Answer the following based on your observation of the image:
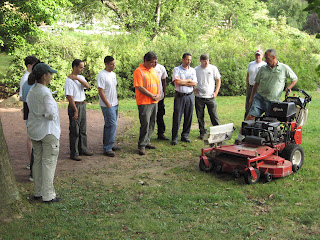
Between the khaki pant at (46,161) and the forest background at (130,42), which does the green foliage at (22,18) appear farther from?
the khaki pant at (46,161)

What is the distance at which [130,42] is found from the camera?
1783 centimetres

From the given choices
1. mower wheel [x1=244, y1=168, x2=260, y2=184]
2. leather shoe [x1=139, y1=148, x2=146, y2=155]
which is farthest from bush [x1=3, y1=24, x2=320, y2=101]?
mower wheel [x1=244, y1=168, x2=260, y2=184]

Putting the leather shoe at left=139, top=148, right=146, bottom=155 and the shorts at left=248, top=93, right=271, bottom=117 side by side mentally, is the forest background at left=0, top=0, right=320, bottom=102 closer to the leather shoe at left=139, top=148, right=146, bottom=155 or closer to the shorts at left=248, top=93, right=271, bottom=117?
the shorts at left=248, top=93, right=271, bottom=117

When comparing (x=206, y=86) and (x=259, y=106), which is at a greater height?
(x=206, y=86)

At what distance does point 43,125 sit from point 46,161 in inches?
19.7

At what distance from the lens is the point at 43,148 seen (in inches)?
214

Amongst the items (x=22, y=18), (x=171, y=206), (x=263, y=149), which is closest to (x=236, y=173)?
(x=263, y=149)

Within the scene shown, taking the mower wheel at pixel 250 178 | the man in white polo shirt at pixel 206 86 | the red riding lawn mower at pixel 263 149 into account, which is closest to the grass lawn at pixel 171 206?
the mower wheel at pixel 250 178

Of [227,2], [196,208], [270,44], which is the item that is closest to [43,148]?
[196,208]

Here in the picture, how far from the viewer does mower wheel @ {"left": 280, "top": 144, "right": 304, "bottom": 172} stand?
22.2ft

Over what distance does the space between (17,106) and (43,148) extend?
9313 mm

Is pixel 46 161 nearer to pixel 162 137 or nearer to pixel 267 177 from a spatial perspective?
pixel 267 177

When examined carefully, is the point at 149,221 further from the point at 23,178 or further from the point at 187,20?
the point at 187,20

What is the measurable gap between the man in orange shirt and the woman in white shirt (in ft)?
9.37
